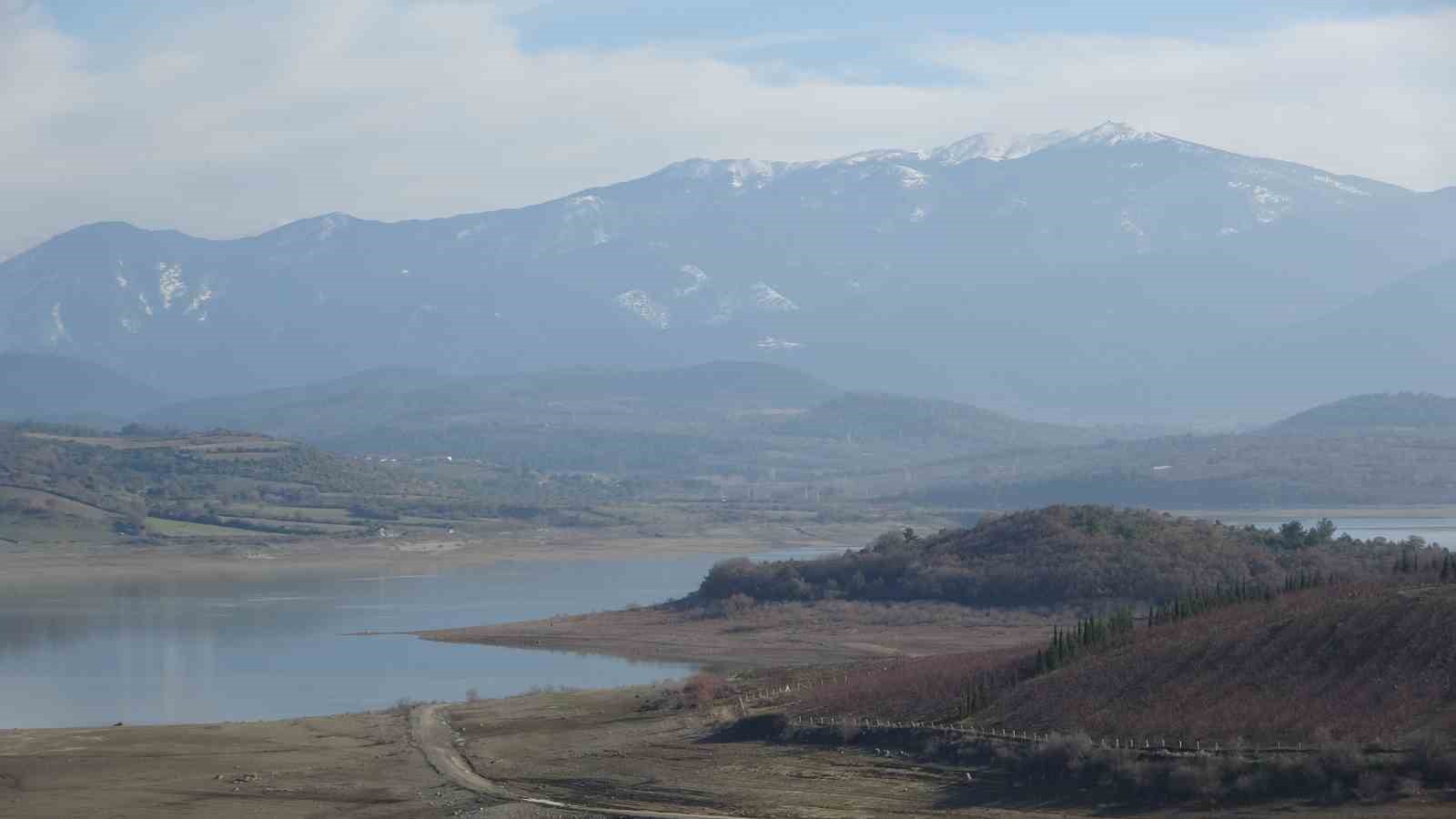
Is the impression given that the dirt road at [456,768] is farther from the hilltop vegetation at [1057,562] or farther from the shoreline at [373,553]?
the shoreline at [373,553]

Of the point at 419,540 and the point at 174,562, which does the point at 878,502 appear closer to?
the point at 419,540

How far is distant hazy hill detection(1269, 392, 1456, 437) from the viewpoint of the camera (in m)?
182

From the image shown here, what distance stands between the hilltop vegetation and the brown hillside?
2466cm

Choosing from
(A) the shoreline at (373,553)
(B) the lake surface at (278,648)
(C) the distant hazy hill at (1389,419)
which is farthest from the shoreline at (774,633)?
(C) the distant hazy hill at (1389,419)

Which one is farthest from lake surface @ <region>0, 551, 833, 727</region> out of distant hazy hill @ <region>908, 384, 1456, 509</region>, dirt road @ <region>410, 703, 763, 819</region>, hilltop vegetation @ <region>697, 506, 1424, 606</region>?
distant hazy hill @ <region>908, 384, 1456, 509</region>

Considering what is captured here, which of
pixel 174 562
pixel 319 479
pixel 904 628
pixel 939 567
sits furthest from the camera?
pixel 319 479

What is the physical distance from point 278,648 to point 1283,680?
140 ft

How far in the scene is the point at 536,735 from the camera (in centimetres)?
4241

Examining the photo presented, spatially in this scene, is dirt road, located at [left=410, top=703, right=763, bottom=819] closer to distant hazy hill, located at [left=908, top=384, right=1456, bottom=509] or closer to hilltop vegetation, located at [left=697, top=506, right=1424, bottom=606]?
hilltop vegetation, located at [left=697, top=506, right=1424, bottom=606]

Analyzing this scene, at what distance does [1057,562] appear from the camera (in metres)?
69.3

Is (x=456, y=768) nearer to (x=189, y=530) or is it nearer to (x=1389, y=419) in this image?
(x=189, y=530)

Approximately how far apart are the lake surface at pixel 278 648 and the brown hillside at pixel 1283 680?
2136 centimetres

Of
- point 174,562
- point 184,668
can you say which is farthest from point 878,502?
point 184,668

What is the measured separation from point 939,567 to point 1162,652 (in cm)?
3630
